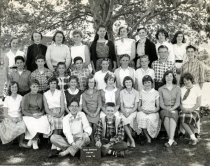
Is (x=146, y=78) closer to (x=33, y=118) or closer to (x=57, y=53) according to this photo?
(x=57, y=53)

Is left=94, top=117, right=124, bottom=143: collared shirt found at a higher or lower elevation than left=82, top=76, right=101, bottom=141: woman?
lower

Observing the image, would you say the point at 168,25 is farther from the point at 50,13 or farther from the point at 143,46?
the point at 143,46

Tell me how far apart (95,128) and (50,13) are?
7369 mm

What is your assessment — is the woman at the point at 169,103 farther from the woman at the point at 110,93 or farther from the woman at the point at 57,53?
the woman at the point at 57,53

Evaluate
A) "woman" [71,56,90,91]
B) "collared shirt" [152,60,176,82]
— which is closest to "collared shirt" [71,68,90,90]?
"woman" [71,56,90,91]

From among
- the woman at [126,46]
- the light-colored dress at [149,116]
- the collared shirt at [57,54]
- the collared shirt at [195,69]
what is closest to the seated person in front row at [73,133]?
the light-colored dress at [149,116]

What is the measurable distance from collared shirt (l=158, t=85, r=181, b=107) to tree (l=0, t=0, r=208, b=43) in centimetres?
515

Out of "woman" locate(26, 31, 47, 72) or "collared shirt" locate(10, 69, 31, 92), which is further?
"woman" locate(26, 31, 47, 72)

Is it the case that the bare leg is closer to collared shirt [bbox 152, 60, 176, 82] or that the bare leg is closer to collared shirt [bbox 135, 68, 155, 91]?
collared shirt [bbox 135, 68, 155, 91]

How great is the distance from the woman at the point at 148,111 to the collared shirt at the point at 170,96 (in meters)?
0.11

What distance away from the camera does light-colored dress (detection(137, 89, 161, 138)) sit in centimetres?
696

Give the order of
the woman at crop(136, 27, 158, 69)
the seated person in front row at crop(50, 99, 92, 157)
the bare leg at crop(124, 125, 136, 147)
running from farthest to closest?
the woman at crop(136, 27, 158, 69)
the bare leg at crop(124, 125, 136, 147)
the seated person in front row at crop(50, 99, 92, 157)

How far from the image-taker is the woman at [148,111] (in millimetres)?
6969

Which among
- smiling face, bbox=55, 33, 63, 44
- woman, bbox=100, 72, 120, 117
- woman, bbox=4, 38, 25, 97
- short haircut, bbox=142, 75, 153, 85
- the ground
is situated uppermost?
smiling face, bbox=55, 33, 63, 44
